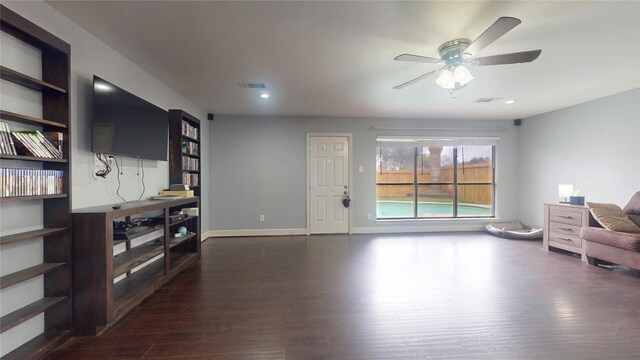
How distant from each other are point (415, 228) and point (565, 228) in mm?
2329

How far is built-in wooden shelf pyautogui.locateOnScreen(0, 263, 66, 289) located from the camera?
1461 millimetres

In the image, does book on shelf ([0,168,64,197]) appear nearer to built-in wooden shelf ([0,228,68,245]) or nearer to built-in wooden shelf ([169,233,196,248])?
built-in wooden shelf ([0,228,68,245])

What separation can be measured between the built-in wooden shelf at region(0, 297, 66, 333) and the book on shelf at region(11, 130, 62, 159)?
989 millimetres

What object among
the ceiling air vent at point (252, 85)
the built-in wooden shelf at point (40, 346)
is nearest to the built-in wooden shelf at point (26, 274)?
the built-in wooden shelf at point (40, 346)

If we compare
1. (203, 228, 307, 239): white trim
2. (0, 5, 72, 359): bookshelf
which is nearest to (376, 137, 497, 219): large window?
(203, 228, 307, 239): white trim

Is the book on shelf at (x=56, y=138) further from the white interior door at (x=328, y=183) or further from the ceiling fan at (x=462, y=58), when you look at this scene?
the white interior door at (x=328, y=183)

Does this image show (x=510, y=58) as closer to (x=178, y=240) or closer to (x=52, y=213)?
(x=52, y=213)

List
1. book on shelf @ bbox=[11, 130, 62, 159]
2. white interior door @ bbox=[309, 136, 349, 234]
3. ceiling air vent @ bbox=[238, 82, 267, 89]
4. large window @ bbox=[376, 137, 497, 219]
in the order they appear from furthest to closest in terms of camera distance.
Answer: large window @ bbox=[376, 137, 497, 219] < white interior door @ bbox=[309, 136, 349, 234] < ceiling air vent @ bbox=[238, 82, 267, 89] < book on shelf @ bbox=[11, 130, 62, 159]

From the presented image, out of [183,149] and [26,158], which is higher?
[183,149]

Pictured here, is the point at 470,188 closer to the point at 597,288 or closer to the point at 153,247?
the point at 597,288

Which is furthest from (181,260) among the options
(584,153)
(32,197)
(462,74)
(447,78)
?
(584,153)

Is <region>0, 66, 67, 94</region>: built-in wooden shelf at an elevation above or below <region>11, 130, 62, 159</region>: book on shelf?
above

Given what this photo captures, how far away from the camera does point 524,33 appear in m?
2.18

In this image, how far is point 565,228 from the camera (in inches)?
152
